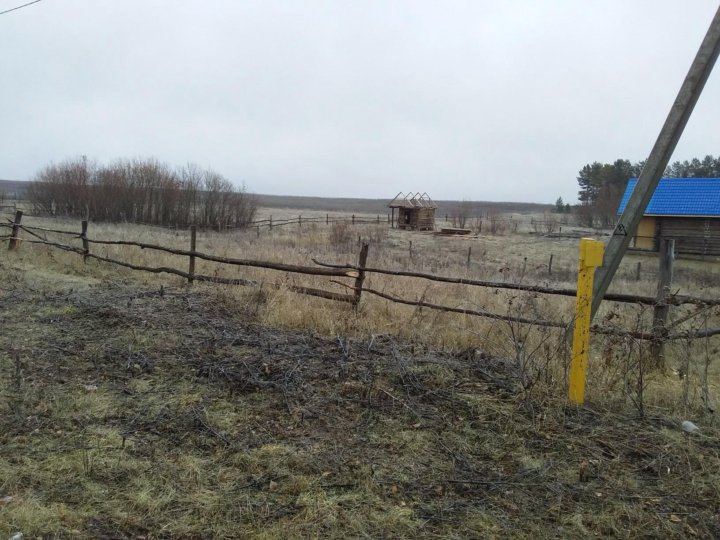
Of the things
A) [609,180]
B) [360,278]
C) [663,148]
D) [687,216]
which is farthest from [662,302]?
[609,180]

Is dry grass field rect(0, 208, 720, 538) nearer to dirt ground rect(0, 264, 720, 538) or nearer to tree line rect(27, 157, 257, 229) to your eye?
dirt ground rect(0, 264, 720, 538)

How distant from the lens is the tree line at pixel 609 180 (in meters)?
53.8

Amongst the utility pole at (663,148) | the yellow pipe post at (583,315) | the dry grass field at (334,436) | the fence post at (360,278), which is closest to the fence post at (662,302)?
the dry grass field at (334,436)

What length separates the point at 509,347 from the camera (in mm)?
5730

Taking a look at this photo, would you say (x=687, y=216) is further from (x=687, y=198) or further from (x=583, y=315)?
(x=583, y=315)

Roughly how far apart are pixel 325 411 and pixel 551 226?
48.9 meters

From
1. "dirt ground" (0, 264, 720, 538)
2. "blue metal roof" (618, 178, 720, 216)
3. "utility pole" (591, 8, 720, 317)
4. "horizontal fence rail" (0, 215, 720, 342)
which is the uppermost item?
"blue metal roof" (618, 178, 720, 216)

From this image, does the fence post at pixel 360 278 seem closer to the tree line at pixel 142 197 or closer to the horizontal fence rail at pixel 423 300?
the horizontal fence rail at pixel 423 300

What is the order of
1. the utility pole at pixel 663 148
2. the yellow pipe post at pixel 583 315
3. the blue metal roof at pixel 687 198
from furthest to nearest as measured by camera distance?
the blue metal roof at pixel 687 198
the utility pole at pixel 663 148
the yellow pipe post at pixel 583 315

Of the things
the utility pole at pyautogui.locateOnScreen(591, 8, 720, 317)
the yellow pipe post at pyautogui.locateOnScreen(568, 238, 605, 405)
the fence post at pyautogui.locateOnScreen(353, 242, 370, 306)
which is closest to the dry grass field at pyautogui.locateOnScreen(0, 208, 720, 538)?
the yellow pipe post at pyautogui.locateOnScreen(568, 238, 605, 405)

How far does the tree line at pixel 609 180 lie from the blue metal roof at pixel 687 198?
1547 centimetres

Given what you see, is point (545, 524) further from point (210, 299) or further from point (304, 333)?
point (210, 299)

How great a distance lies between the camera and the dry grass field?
2.79 metres

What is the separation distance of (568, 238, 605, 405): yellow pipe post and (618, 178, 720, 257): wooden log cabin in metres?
28.9
